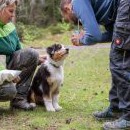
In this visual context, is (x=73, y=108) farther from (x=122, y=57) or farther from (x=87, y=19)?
(x=87, y=19)

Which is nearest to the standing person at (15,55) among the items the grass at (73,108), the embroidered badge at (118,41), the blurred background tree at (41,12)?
the grass at (73,108)

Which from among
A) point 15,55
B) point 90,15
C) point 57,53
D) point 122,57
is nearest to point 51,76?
point 57,53

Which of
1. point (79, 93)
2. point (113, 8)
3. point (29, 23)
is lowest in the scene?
point (29, 23)

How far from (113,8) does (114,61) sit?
602 mm

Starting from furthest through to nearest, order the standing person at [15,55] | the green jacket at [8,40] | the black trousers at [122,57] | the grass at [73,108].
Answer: the green jacket at [8,40] < the standing person at [15,55] < the grass at [73,108] < the black trousers at [122,57]

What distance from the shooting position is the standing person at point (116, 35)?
16.7ft

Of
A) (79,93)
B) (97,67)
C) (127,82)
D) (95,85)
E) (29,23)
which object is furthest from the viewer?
(29,23)

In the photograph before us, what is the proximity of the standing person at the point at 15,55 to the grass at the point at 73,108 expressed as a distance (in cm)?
25

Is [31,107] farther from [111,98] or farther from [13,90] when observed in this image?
[111,98]

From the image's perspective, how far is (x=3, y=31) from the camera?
6309mm

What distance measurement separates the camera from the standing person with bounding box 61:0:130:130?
509 centimetres

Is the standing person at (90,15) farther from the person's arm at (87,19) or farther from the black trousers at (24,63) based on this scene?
the black trousers at (24,63)

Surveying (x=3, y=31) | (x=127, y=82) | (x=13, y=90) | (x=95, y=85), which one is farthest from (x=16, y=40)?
(x=95, y=85)

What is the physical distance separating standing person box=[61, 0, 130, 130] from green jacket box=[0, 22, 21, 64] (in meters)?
1.13
